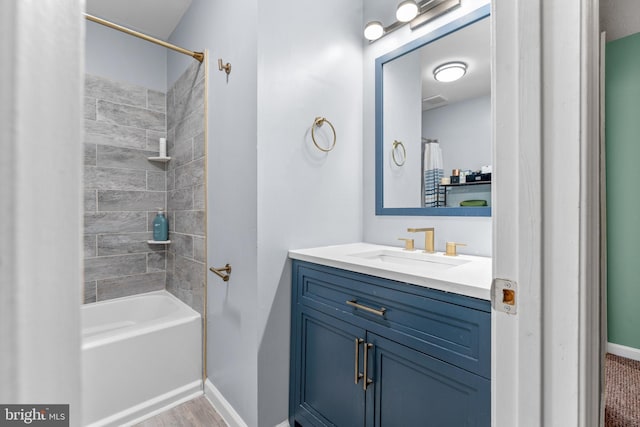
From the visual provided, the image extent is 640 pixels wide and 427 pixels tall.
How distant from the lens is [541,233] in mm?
601

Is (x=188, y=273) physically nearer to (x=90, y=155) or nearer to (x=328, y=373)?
(x=90, y=155)

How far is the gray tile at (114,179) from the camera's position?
7.13 feet

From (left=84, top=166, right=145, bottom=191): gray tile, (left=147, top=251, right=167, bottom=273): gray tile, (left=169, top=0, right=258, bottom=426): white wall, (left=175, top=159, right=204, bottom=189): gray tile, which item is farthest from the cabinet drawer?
(left=84, top=166, right=145, bottom=191): gray tile

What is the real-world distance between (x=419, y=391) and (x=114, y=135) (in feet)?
8.41

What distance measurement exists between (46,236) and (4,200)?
29mm

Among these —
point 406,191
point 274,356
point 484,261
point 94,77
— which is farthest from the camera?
point 94,77

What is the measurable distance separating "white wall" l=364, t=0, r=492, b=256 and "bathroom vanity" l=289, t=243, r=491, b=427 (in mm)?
133

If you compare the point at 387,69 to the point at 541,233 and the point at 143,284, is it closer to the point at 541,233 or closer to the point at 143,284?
the point at 541,233

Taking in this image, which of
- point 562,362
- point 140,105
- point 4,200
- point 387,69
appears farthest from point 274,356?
point 140,105

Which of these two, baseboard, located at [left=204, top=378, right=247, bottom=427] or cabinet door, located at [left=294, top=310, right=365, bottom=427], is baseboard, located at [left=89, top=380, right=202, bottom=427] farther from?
cabinet door, located at [left=294, top=310, right=365, bottom=427]

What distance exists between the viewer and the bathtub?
1.53m

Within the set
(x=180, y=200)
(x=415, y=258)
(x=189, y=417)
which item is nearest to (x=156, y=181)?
(x=180, y=200)

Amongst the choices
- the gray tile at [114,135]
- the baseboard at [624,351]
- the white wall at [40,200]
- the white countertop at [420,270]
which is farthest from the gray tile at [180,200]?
the baseboard at [624,351]

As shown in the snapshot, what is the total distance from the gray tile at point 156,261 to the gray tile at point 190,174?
0.62m
